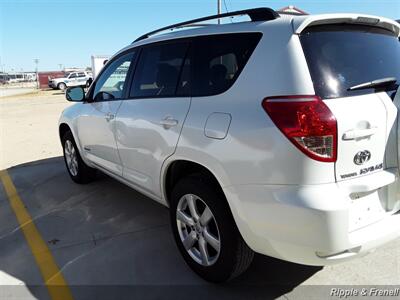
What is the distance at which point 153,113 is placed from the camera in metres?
3.31

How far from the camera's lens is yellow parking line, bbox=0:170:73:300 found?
9.96 feet

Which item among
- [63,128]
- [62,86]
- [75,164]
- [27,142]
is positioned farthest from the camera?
[62,86]

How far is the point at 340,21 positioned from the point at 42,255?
313 cm

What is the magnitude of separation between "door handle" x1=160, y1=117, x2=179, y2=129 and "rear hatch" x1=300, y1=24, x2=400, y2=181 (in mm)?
1130

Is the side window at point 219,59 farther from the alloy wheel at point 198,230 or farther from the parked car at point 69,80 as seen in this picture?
the parked car at point 69,80

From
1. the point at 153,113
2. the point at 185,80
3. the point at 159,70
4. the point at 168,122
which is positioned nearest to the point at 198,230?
the point at 168,122

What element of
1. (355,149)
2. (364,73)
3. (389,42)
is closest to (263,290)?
(355,149)

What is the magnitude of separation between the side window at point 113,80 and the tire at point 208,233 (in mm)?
1501

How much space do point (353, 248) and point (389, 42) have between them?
1.54m

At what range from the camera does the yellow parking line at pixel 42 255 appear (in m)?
3.04

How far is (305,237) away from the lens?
7.43ft

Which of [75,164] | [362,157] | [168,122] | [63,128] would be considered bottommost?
[75,164]

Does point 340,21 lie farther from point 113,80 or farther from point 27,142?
point 27,142

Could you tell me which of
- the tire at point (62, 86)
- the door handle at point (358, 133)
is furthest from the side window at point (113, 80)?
the tire at point (62, 86)
